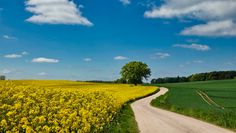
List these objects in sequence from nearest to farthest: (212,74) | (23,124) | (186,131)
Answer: (23,124) < (186,131) < (212,74)

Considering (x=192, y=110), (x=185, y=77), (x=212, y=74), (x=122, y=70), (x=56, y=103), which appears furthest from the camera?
(x=185, y=77)

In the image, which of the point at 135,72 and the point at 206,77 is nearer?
the point at 135,72

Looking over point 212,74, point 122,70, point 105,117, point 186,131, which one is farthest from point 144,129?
point 212,74

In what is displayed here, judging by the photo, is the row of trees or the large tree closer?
the large tree

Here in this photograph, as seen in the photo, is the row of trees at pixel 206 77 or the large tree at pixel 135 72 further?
the row of trees at pixel 206 77

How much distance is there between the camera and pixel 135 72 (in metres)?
136

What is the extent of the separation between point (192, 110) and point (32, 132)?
99.8ft

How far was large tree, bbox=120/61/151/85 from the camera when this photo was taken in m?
136

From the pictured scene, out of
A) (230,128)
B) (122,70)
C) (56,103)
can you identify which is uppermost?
(122,70)

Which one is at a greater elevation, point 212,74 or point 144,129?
point 212,74

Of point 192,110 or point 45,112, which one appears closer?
point 45,112

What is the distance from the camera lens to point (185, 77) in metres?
195

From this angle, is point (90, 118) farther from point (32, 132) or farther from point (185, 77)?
point (185, 77)

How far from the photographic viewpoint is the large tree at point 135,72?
136 m
